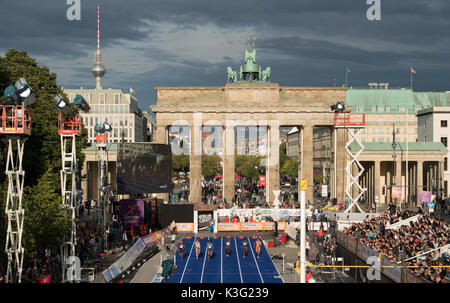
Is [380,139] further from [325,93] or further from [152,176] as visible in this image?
[152,176]

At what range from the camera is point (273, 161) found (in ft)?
243

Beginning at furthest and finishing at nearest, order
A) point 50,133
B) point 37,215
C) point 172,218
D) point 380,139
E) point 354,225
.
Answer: point 380,139 → point 172,218 → point 50,133 → point 354,225 → point 37,215

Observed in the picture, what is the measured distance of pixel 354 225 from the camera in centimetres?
4481

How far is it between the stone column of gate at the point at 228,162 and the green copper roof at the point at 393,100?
45153 millimetres

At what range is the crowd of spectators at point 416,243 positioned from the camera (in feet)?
84.4

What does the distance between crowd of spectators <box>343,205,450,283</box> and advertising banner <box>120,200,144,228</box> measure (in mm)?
18840

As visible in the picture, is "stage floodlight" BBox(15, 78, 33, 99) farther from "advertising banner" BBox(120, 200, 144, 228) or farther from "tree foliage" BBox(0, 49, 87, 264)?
"advertising banner" BBox(120, 200, 144, 228)

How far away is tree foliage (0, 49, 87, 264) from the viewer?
30.6 m

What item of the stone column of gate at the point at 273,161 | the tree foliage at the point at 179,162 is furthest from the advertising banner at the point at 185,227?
the tree foliage at the point at 179,162

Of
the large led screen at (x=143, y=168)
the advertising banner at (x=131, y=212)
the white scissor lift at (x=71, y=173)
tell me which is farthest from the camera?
the large led screen at (x=143, y=168)

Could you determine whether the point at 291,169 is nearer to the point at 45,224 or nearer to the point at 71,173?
the point at 71,173

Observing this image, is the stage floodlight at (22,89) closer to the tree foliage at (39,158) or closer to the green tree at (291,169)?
the tree foliage at (39,158)
